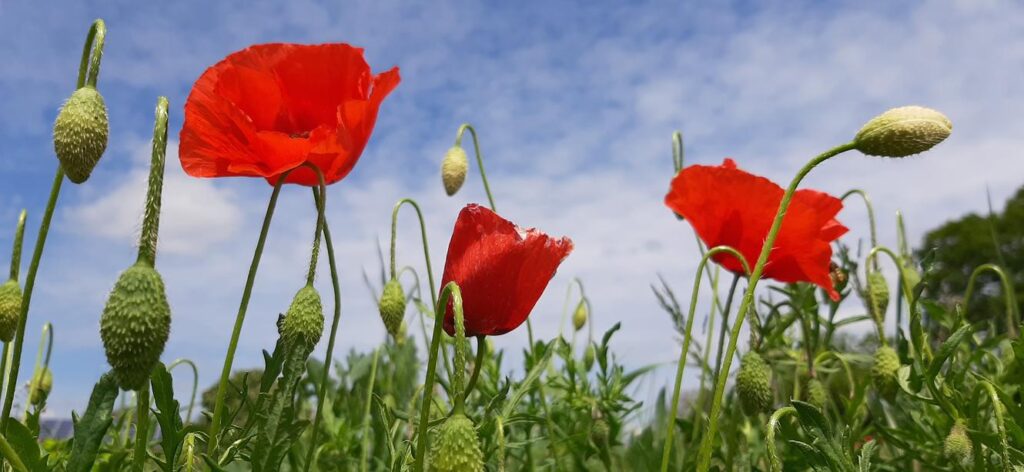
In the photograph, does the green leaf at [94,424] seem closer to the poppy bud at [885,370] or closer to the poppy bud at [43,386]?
the poppy bud at [43,386]

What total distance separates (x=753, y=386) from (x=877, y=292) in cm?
66

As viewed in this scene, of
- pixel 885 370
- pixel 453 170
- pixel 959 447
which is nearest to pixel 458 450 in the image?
pixel 959 447

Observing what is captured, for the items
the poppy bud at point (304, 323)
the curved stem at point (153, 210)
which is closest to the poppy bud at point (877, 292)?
the poppy bud at point (304, 323)

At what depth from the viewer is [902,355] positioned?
1758 millimetres

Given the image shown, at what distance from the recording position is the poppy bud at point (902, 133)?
1.22 meters

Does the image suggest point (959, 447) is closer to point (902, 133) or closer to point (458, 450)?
point (902, 133)

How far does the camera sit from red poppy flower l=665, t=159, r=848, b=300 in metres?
1.78

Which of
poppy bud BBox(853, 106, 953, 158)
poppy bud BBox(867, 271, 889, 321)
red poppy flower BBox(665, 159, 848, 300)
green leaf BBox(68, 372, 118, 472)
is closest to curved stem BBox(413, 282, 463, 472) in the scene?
green leaf BBox(68, 372, 118, 472)

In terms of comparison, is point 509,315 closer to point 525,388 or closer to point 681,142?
point 525,388

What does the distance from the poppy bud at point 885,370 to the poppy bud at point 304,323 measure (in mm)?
1135

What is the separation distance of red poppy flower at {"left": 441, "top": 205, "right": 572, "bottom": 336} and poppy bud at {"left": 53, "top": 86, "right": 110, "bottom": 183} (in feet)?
1.57

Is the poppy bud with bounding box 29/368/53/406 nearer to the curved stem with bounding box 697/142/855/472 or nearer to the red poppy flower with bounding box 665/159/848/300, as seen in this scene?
the red poppy flower with bounding box 665/159/848/300

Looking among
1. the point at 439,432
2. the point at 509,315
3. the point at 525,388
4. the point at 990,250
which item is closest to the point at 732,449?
the point at 525,388

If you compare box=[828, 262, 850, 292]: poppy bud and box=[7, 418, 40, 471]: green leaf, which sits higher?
box=[828, 262, 850, 292]: poppy bud
